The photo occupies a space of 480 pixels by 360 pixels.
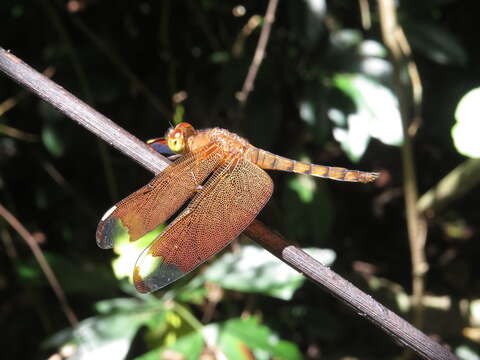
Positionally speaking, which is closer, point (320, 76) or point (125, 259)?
point (125, 259)

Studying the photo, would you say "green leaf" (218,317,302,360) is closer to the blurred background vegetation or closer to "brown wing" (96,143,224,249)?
the blurred background vegetation

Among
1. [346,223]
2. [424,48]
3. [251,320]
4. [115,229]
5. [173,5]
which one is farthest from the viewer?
[346,223]

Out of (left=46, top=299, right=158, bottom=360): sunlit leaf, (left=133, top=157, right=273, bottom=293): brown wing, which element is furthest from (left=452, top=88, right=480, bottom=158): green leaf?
(left=46, top=299, right=158, bottom=360): sunlit leaf

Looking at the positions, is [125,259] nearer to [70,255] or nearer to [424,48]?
[70,255]

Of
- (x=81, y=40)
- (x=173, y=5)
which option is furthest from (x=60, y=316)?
(x=173, y=5)

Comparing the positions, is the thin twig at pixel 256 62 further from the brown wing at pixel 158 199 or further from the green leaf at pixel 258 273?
the green leaf at pixel 258 273

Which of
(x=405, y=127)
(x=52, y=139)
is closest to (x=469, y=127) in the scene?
(x=405, y=127)

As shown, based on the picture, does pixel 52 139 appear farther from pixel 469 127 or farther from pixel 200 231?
pixel 469 127
